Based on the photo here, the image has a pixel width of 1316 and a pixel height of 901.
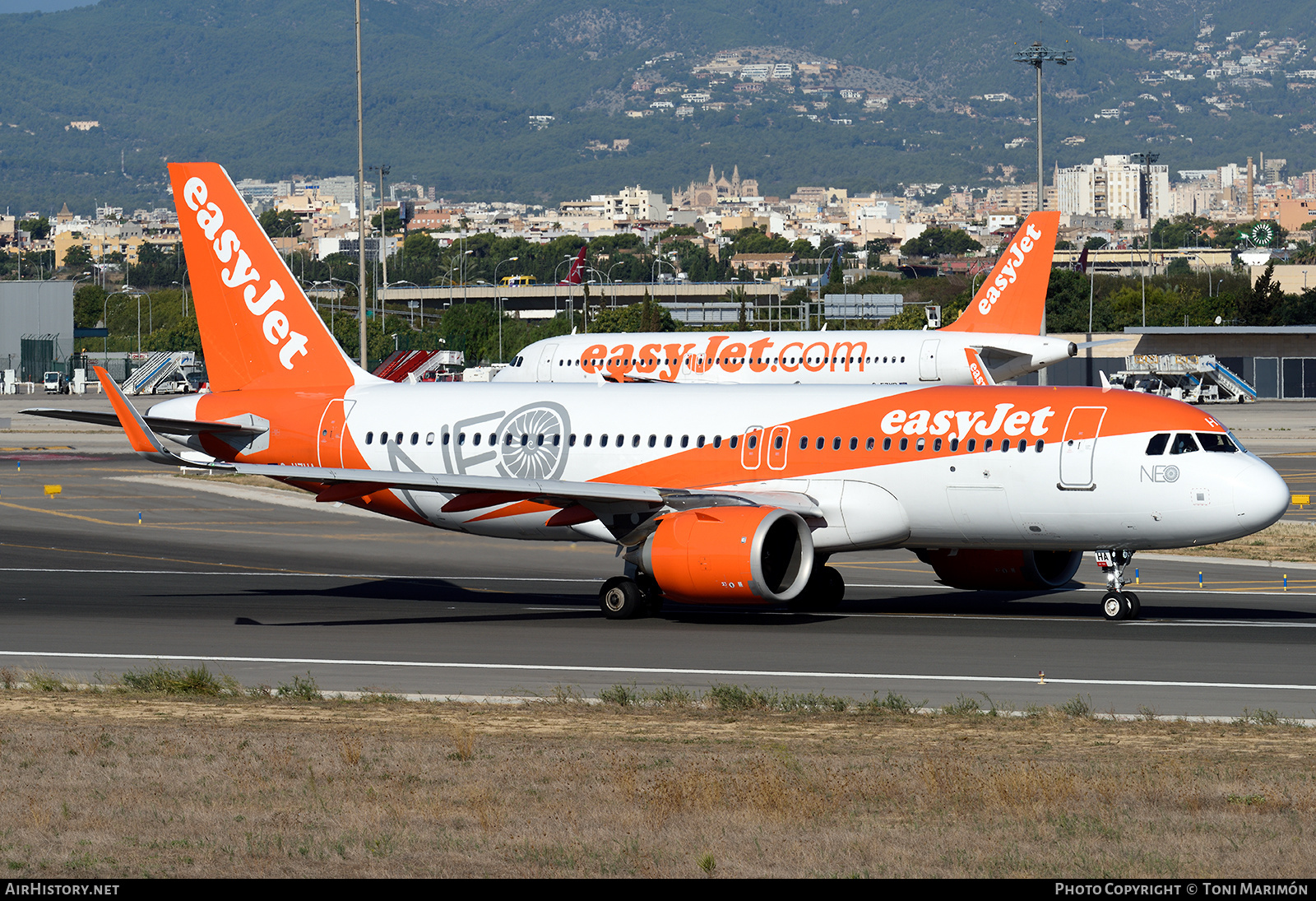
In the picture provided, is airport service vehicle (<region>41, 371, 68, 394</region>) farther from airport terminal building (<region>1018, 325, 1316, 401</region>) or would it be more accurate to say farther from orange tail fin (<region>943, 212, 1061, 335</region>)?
orange tail fin (<region>943, 212, 1061, 335</region>)

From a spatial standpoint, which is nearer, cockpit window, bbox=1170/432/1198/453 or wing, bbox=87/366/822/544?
cockpit window, bbox=1170/432/1198/453

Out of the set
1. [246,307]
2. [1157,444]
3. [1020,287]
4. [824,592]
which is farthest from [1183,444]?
[1020,287]

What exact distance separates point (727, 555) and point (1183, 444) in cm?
820

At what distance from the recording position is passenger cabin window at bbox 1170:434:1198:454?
28.5 meters

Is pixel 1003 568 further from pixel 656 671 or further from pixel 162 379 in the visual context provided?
pixel 162 379

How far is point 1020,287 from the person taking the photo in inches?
2440

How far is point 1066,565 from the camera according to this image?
3219 cm

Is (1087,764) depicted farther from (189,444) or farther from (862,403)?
(189,444)

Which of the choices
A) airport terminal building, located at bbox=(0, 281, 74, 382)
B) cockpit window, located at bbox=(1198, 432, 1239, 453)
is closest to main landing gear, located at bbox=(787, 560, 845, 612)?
cockpit window, located at bbox=(1198, 432, 1239, 453)

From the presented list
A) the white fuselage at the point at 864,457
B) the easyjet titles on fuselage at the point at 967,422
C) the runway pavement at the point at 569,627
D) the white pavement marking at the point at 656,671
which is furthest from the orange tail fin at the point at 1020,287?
the white pavement marking at the point at 656,671

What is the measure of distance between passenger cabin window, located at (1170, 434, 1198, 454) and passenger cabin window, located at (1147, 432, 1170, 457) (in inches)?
5.4

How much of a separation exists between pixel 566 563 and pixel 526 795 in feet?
84.1

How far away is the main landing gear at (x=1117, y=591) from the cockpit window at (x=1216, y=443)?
254 centimetres

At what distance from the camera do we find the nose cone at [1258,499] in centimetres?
2777
